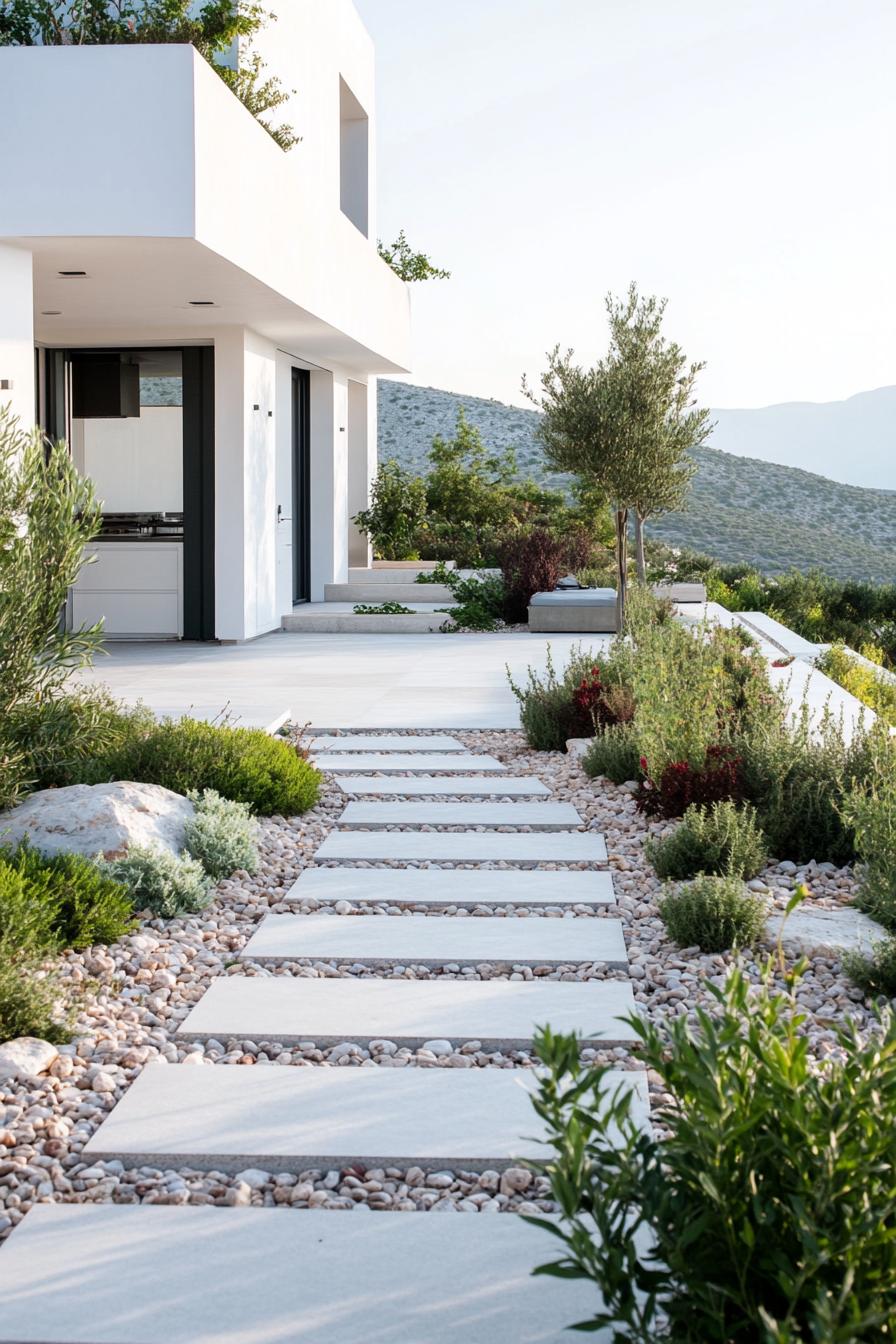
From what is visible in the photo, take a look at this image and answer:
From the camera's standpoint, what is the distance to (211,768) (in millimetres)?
6492

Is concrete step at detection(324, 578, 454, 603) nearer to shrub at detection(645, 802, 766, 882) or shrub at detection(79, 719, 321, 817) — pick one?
shrub at detection(79, 719, 321, 817)

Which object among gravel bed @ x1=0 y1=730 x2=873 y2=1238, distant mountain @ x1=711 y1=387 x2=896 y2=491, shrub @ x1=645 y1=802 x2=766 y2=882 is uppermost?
distant mountain @ x1=711 y1=387 x2=896 y2=491

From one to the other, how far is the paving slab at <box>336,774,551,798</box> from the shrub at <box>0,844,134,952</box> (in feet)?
Answer: 7.89

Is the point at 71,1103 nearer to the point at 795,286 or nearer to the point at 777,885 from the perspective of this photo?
the point at 777,885

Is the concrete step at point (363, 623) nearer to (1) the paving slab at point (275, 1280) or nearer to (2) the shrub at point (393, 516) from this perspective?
(2) the shrub at point (393, 516)

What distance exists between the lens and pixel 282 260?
39.6ft

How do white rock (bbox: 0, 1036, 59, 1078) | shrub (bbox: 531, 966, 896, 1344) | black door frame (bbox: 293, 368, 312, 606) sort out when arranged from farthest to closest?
black door frame (bbox: 293, 368, 312, 606)
white rock (bbox: 0, 1036, 59, 1078)
shrub (bbox: 531, 966, 896, 1344)

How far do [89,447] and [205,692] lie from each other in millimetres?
5063

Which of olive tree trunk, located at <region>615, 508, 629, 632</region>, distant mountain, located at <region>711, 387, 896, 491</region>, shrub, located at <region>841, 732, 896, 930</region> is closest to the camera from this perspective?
shrub, located at <region>841, 732, 896, 930</region>

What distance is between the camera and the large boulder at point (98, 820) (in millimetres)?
5223

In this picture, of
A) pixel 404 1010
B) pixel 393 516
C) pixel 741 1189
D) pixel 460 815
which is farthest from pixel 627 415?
pixel 741 1189

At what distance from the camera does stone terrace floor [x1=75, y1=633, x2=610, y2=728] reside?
959 centimetres

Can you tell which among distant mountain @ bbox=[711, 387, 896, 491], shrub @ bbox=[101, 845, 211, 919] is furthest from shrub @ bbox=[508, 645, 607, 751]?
distant mountain @ bbox=[711, 387, 896, 491]

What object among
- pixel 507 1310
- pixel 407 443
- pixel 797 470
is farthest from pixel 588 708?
pixel 797 470
